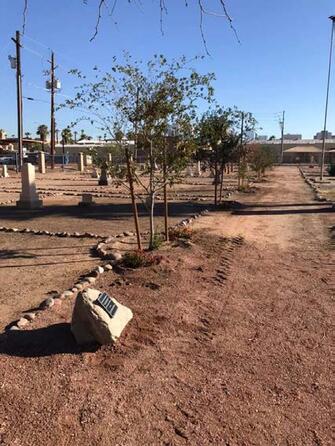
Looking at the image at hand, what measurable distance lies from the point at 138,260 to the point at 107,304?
9.43 feet

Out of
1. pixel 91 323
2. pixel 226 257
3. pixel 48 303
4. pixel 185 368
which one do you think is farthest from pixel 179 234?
pixel 185 368

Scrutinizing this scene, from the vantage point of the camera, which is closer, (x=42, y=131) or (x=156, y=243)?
(x=156, y=243)

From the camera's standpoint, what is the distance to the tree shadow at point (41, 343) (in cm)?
473

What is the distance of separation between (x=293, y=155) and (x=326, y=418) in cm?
10244

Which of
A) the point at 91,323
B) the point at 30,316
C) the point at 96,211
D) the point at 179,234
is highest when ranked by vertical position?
the point at 91,323

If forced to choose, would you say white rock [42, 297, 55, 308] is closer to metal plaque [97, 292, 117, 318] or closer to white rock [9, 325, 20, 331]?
white rock [9, 325, 20, 331]

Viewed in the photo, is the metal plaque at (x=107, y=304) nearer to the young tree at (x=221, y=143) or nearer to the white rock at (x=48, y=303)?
the white rock at (x=48, y=303)

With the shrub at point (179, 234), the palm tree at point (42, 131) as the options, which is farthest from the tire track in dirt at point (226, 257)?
the palm tree at point (42, 131)

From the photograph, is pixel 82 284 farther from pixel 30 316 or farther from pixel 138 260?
pixel 30 316

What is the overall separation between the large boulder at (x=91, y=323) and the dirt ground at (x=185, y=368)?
127mm

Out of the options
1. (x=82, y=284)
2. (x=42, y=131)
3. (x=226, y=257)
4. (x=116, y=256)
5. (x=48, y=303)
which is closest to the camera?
(x=48, y=303)

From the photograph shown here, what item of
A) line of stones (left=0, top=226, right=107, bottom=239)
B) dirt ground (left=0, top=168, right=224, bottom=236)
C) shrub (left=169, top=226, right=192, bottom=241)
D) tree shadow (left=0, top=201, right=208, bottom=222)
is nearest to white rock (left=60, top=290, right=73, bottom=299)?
shrub (left=169, top=226, right=192, bottom=241)

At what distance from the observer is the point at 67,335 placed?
507 centimetres

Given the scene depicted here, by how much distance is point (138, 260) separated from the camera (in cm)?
786
